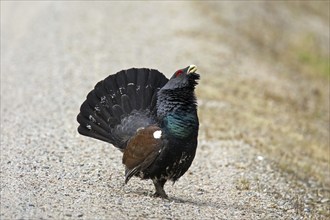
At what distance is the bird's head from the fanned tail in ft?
2.67

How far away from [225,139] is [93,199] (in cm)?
618

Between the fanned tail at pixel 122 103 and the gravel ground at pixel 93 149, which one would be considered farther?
the fanned tail at pixel 122 103

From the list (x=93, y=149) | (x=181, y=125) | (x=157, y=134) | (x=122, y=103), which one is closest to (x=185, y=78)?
(x=181, y=125)

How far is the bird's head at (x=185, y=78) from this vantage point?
8875mm

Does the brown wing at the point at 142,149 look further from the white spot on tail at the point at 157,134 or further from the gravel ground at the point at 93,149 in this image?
the gravel ground at the point at 93,149

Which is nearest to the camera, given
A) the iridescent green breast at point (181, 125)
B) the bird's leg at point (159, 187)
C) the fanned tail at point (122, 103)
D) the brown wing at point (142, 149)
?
the iridescent green breast at point (181, 125)

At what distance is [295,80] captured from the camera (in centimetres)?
2323

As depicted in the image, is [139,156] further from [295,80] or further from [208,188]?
[295,80]

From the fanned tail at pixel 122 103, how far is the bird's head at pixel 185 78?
2.67 feet

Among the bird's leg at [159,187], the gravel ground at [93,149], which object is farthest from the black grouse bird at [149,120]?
the gravel ground at [93,149]

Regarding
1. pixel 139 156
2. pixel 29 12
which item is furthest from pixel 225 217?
pixel 29 12

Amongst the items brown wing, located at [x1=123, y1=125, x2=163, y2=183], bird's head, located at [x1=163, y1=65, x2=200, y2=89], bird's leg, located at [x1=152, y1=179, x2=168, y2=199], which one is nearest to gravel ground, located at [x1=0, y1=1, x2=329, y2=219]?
bird's leg, located at [x1=152, y1=179, x2=168, y2=199]

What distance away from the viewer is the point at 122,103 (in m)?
9.93

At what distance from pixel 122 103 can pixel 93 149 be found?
303 cm
